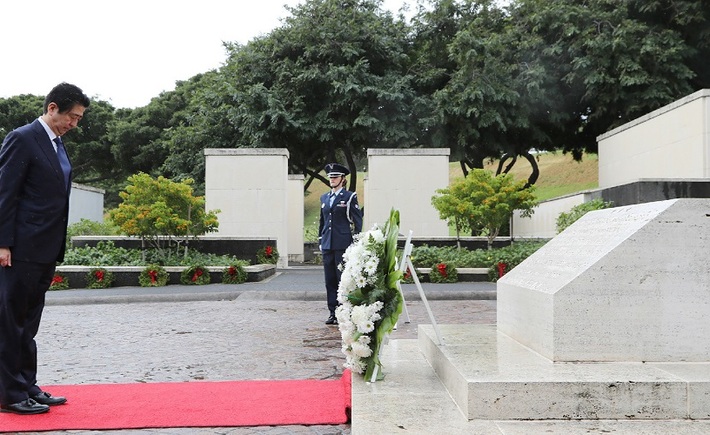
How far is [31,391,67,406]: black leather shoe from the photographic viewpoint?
179 inches

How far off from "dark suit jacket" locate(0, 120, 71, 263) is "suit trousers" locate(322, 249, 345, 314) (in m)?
4.58

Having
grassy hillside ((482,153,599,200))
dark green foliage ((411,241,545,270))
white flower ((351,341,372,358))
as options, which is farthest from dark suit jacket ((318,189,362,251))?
grassy hillside ((482,153,599,200))

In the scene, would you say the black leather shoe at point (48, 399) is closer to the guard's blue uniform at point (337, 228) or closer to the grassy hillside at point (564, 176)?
the guard's blue uniform at point (337, 228)

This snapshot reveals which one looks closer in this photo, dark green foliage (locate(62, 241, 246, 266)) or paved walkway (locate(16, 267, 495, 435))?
paved walkway (locate(16, 267, 495, 435))

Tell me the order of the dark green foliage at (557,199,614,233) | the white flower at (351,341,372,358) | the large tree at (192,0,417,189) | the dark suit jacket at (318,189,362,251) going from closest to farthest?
the white flower at (351,341,372,358), the dark suit jacket at (318,189,362,251), the dark green foliage at (557,199,614,233), the large tree at (192,0,417,189)

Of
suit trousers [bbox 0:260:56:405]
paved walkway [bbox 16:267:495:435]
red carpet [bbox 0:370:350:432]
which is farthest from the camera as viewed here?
paved walkway [bbox 16:267:495:435]

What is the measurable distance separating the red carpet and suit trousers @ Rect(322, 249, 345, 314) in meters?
3.51

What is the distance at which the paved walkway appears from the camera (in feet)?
18.9

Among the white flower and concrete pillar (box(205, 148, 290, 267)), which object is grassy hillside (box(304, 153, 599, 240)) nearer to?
concrete pillar (box(205, 148, 290, 267))

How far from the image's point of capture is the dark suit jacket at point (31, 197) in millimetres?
4402

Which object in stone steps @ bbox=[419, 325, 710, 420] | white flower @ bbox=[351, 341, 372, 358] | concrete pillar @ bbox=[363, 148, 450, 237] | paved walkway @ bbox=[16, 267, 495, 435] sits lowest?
paved walkway @ bbox=[16, 267, 495, 435]

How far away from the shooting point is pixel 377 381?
477cm

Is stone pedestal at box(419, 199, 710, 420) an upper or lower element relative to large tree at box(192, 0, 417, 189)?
lower

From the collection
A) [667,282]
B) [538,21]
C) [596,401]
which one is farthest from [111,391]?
[538,21]
